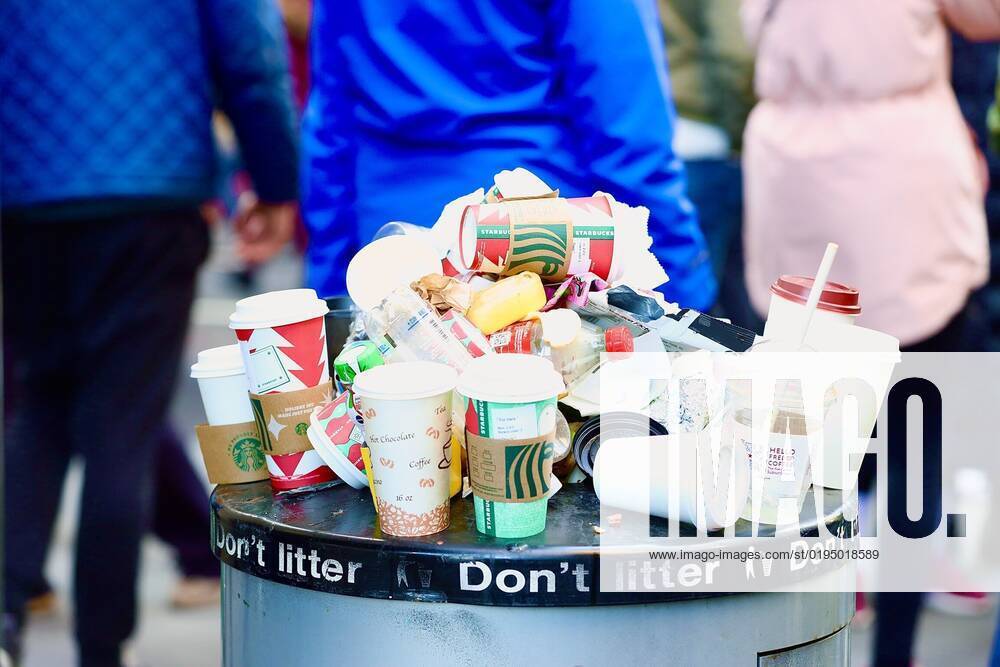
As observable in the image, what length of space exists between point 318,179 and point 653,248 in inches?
29.8

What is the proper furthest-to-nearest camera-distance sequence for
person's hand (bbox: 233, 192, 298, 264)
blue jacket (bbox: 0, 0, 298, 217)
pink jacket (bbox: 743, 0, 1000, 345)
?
1. person's hand (bbox: 233, 192, 298, 264)
2. blue jacket (bbox: 0, 0, 298, 217)
3. pink jacket (bbox: 743, 0, 1000, 345)

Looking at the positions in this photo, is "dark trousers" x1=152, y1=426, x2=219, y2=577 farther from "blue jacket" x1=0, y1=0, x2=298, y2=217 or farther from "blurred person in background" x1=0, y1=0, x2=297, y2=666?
"blue jacket" x1=0, y1=0, x2=298, y2=217

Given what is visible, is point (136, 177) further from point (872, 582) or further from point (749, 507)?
point (872, 582)

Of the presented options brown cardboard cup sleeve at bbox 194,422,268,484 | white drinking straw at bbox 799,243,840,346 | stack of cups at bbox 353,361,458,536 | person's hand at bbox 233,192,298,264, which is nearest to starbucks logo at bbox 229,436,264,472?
brown cardboard cup sleeve at bbox 194,422,268,484

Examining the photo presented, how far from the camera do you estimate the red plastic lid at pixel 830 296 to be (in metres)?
1.46

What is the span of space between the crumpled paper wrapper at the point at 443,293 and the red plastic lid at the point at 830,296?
416 millimetres

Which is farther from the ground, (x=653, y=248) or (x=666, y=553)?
(x=653, y=248)

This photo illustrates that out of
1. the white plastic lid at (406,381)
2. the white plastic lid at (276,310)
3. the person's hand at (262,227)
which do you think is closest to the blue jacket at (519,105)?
the white plastic lid at (276,310)

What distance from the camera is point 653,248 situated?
2.09 metres

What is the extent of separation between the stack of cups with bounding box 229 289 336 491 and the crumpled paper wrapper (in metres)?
0.13

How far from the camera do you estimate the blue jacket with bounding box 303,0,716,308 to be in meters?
2.01

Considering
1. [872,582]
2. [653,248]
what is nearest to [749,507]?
[653,248]

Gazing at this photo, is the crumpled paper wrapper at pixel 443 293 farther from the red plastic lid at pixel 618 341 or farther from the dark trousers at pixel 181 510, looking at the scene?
the dark trousers at pixel 181 510

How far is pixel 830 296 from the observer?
1468 mm
